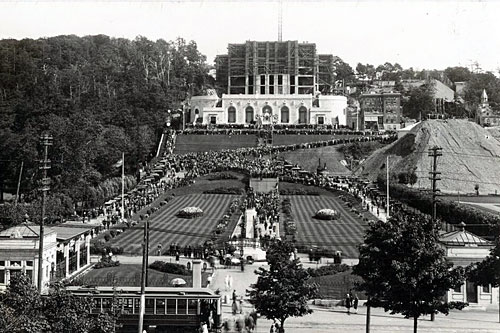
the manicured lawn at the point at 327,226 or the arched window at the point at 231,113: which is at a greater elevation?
the arched window at the point at 231,113

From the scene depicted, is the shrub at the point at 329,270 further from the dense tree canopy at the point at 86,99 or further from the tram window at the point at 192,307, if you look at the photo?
the dense tree canopy at the point at 86,99

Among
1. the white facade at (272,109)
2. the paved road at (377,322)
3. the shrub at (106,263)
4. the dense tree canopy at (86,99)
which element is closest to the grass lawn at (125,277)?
the shrub at (106,263)

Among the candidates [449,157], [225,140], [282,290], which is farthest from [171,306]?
[225,140]

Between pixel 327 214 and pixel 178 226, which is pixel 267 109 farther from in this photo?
pixel 178 226

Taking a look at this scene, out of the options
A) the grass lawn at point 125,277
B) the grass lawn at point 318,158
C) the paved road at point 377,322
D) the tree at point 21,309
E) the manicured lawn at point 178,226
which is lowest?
the paved road at point 377,322

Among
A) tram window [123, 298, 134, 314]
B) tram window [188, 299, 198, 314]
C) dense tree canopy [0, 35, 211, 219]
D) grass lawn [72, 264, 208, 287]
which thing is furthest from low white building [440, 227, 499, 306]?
dense tree canopy [0, 35, 211, 219]

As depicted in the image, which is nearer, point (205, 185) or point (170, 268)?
point (170, 268)
